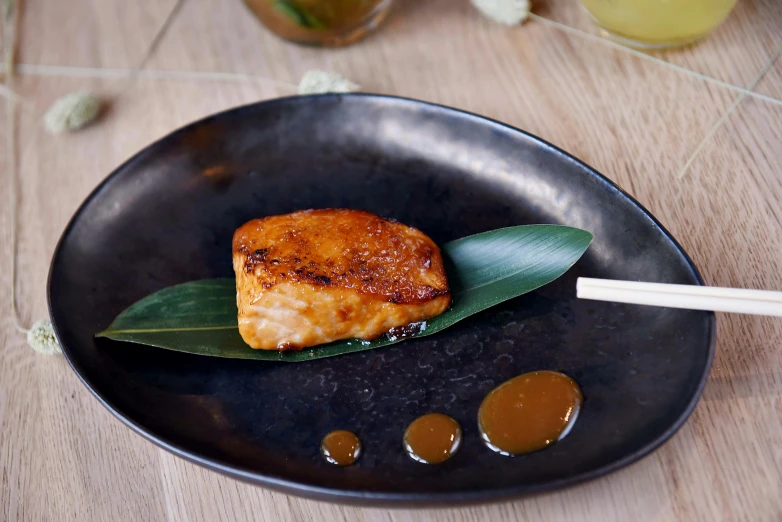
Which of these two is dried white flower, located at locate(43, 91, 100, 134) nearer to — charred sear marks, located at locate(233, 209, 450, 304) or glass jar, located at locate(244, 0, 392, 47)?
glass jar, located at locate(244, 0, 392, 47)

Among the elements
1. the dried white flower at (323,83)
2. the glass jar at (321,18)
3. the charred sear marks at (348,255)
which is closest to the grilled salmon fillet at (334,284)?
the charred sear marks at (348,255)

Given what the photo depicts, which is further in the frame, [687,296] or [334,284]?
[334,284]

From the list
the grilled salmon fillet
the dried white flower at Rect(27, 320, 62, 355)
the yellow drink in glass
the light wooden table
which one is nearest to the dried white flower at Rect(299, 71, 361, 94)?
the light wooden table

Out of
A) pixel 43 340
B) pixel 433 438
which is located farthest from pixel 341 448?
pixel 43 340

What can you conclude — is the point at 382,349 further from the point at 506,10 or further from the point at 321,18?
the point at 506,10

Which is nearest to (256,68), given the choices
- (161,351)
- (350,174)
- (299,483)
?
(350,174)

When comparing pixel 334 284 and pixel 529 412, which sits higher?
pixel 334 284
